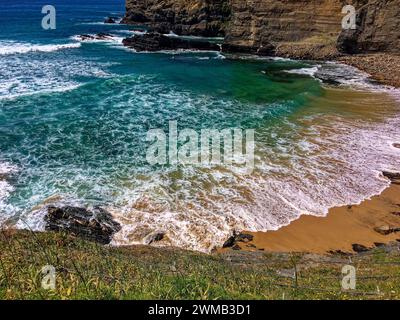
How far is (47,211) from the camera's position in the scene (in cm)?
1528

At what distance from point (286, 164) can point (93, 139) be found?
1150cm

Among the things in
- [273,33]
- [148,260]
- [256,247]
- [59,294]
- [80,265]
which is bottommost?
[256,247]

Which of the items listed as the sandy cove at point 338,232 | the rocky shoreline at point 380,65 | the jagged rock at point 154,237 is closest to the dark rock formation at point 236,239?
the sandy cove at point 338,232

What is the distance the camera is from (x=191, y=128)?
85.1ft

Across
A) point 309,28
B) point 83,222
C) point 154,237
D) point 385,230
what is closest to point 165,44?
point 309,28

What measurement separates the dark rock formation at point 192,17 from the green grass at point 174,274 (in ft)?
186

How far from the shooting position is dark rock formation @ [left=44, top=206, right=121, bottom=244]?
1426 centimetres

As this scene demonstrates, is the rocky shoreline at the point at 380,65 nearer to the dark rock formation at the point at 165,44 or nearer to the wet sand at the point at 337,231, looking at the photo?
the dark rock formation at the point at 165,44

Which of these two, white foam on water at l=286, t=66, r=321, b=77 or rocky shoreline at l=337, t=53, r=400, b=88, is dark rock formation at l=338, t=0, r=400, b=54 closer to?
rocky shoreline at l=337, t=53, r=400, b=88

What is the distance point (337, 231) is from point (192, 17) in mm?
56057

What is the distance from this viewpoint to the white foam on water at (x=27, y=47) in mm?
48875
